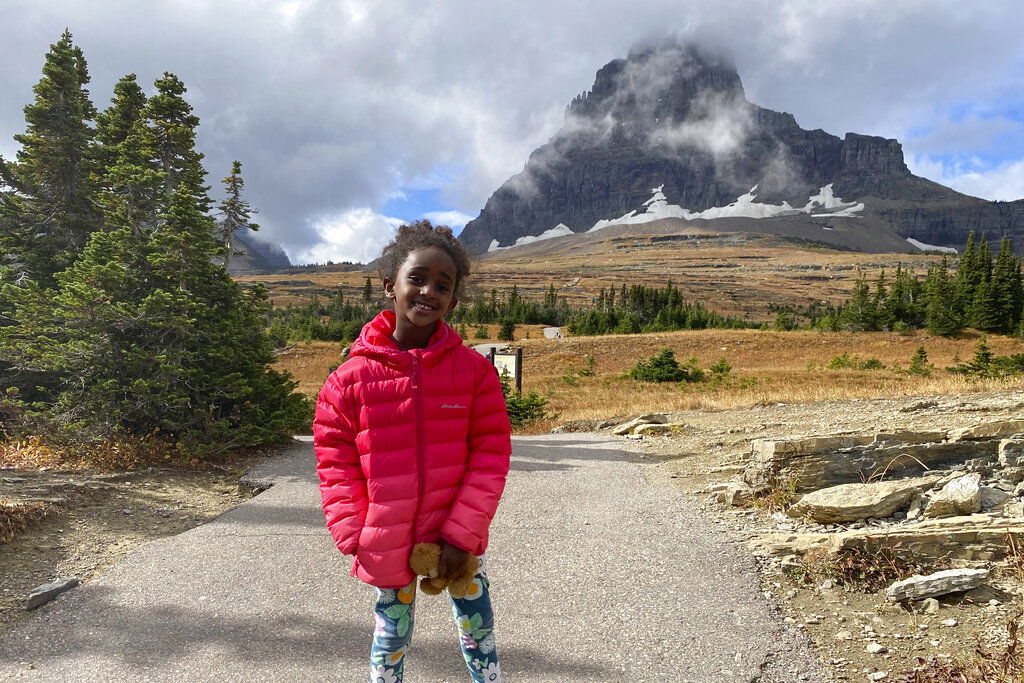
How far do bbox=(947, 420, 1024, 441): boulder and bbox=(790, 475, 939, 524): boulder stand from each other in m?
1.01

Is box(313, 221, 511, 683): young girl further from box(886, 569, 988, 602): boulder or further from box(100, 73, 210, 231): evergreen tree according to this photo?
box(100, 73, 210, 231): evergreen tree

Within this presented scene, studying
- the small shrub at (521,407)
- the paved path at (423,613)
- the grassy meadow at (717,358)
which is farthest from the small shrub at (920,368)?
the paved path at (423,613)

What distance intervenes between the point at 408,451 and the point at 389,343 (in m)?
0.48

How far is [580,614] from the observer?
3.79 meters

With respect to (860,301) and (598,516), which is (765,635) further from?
(860,301)

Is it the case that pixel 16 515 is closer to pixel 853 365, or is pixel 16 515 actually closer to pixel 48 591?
pixel 48 591

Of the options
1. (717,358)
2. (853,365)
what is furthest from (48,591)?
(717,358)

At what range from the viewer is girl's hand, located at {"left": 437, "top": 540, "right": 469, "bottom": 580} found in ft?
7.27

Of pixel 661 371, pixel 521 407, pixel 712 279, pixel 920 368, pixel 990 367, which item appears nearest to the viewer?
pixel 521 407

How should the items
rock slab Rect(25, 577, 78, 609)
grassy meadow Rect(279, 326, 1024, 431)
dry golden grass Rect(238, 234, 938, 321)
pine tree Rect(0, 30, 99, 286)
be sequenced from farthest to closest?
dry golden grass Rect(238, 234, 938, 321) → grassy meadow Rect(279, 326, 1024, 431) → pine tree Rect(0, 30, 99, 286) → rock slab Rect(25, 577, 78, 609)

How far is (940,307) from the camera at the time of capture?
4134 cm

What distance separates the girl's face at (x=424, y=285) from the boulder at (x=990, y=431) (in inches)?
243

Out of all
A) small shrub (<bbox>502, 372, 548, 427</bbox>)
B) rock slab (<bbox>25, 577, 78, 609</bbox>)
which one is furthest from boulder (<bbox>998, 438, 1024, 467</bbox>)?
small shrub (<bbox>502, 372, 548, 427</bbox>)

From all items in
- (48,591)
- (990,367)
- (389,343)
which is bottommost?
(990,367)
